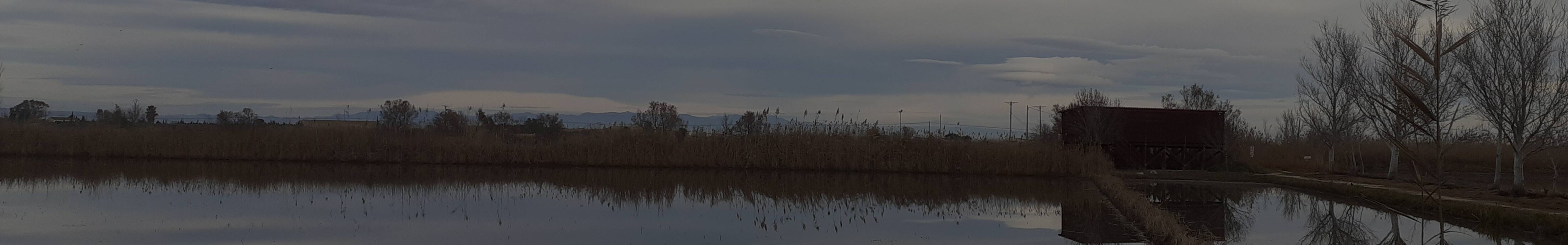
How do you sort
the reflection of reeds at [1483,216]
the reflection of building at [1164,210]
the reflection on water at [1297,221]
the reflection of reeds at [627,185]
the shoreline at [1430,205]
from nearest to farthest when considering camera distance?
the reflection of building at [1164,210], the reflection on water at [1297,221], the reflection of reeds at [1483,216], the shoreline at [1430,205], the reflection of reeds at [627,185]

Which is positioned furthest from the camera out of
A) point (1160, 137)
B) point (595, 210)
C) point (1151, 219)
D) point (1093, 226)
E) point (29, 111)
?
point (29, 111)

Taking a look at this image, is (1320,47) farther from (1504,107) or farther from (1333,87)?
(1504,107)

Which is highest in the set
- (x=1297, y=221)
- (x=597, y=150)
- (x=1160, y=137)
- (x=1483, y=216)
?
(x=1160, y=137)

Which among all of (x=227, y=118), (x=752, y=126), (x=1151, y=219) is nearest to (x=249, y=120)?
(x=227, y=118)

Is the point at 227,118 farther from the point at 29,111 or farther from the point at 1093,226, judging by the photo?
the point at 1093,226

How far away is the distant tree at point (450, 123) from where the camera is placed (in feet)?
103

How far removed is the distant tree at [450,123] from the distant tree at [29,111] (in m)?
13.6

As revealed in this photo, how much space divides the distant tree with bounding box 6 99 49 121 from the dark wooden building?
118 feet

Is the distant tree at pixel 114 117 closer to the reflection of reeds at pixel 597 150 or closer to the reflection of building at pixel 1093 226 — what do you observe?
the reflection of reeds at pixel 597 150

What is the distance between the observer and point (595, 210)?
14.9 meters

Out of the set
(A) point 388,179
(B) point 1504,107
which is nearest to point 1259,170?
(B) point 1504,107

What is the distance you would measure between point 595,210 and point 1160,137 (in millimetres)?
23343

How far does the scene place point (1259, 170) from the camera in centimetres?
3250

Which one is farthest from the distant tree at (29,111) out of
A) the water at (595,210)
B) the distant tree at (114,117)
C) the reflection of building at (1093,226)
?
the reflection of building at (1093,226)
